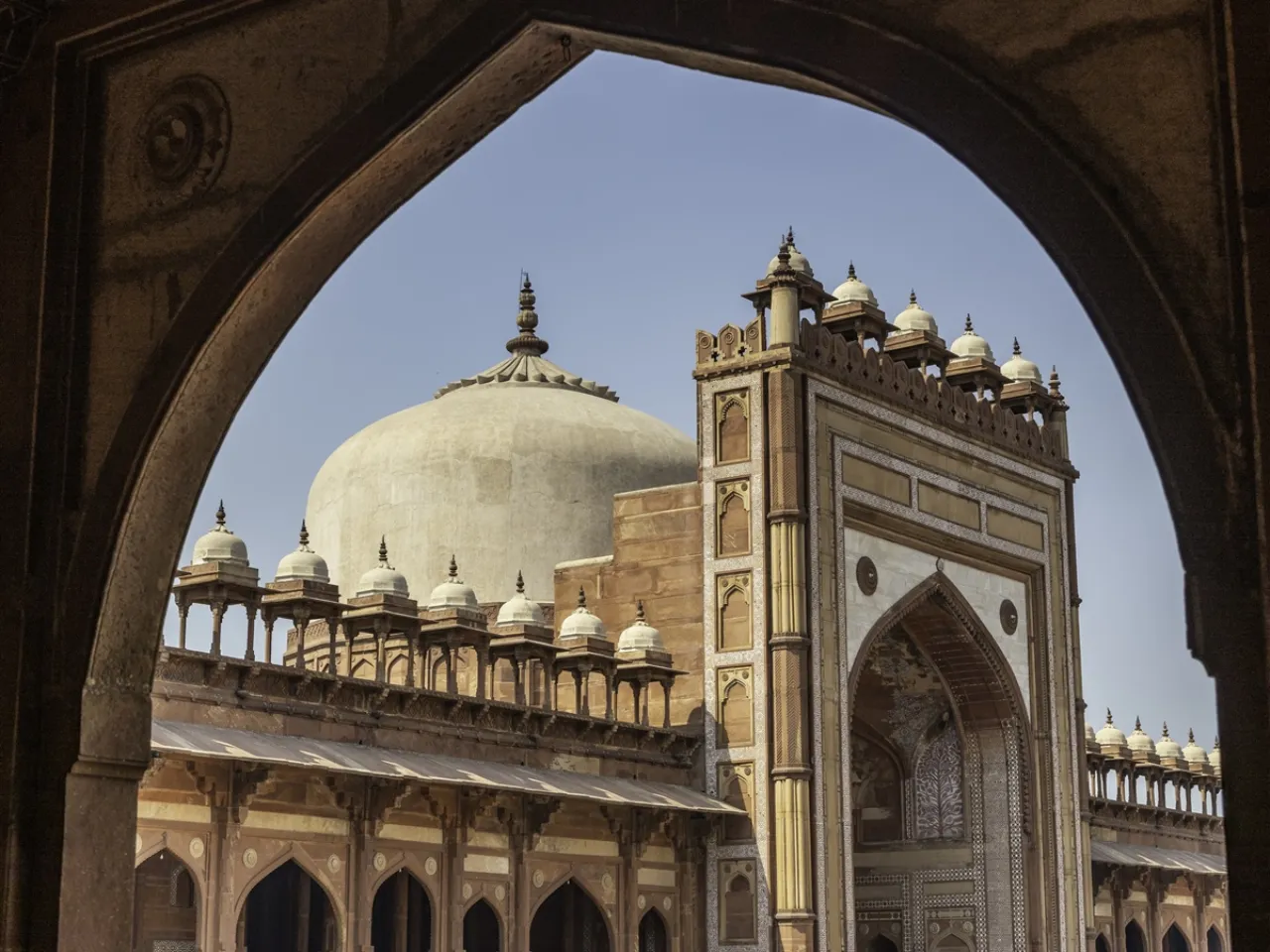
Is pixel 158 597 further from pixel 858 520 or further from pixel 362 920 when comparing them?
pixel 858 520

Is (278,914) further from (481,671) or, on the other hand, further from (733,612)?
(733,612)

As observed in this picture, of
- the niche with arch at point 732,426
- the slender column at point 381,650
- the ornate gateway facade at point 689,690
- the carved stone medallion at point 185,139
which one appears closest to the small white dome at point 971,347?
the ornate gateway facade at point 689,690

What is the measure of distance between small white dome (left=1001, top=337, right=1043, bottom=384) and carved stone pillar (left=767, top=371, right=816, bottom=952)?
4.96 metres

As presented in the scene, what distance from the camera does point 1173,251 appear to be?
3.01 m

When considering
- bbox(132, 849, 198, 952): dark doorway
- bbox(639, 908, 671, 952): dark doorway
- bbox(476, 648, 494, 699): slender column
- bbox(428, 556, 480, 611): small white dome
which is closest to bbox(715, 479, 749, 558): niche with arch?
bbox(428, 556, 480, 611): small white dome

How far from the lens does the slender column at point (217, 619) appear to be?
13.9 metres

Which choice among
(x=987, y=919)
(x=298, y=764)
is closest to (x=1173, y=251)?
(x=298, y=764)

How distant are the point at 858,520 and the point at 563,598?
305 cm

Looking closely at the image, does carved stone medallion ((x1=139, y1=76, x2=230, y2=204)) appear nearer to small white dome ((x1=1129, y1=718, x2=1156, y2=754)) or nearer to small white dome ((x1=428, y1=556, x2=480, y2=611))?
small white dome ((x1=428, y1=556, x2=480, y2=611))

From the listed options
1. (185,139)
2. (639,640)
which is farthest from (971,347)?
(185,139)

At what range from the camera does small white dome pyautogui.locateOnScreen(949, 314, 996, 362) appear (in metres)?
21.2

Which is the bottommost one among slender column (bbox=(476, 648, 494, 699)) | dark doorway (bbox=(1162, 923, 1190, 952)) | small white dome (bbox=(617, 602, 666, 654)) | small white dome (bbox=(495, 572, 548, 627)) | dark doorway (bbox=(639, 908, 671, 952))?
dark doorway (bbox=(1162, 923, 1190, 952))

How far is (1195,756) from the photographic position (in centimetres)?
2628

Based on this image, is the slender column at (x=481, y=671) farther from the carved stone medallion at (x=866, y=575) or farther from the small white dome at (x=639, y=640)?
the carved stone medallion at (x=866, y=575)
